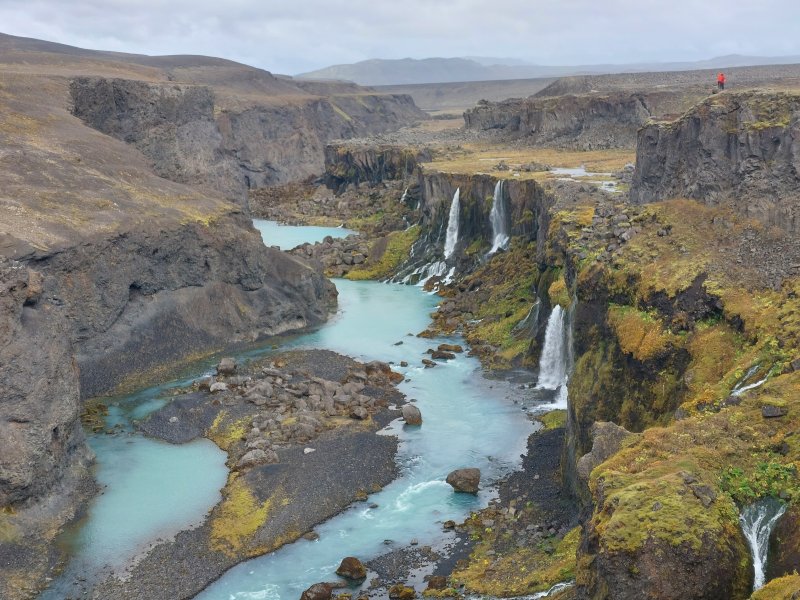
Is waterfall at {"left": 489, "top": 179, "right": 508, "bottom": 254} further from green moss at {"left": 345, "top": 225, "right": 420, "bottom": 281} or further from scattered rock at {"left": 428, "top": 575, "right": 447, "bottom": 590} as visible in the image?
scattered rock at {"left": 428, "top": 575, "right": 447, "bottom": 590}

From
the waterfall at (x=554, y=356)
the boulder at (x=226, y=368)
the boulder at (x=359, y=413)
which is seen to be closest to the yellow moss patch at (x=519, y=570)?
the boulder at (x=359, y=413)

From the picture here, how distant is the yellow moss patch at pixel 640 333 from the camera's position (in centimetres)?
4194

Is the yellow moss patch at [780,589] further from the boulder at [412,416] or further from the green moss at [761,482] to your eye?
the boulder at [412,416]

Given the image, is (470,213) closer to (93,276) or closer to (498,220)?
(498,220)

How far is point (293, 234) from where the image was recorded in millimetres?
126125

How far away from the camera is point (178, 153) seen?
325ft

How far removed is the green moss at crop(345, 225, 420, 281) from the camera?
10062 cm

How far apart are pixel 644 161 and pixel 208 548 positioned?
37.7 m

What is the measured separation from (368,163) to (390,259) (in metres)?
47.3

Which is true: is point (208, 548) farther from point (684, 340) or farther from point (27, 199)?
point (27, 199)

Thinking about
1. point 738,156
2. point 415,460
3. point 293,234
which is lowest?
point 415,460

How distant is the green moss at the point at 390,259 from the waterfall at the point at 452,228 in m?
6.70

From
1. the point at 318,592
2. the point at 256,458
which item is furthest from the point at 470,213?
the point at 318,592

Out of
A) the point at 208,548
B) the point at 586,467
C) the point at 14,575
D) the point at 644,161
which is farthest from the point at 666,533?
the point at 644,161
